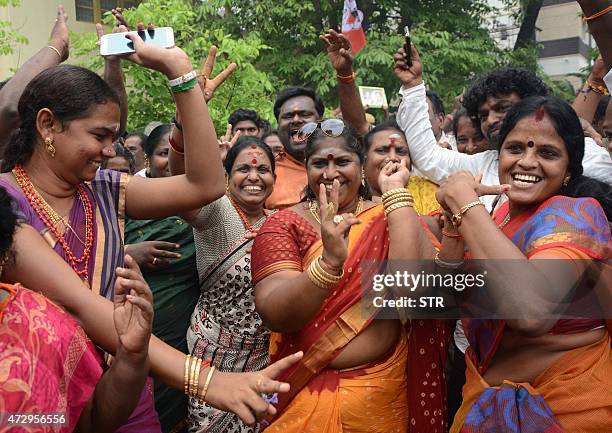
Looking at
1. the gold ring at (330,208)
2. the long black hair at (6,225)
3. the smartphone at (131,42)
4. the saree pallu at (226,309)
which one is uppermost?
the smartphone at (131,42)

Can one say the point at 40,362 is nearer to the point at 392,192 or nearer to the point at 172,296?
the point at 392,192

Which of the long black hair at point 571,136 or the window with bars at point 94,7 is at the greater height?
the long black hair at point 571,136

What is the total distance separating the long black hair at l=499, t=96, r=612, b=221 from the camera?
2.24 m

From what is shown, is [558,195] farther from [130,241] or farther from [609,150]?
[130,241]

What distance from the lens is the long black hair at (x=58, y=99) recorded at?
2156mm

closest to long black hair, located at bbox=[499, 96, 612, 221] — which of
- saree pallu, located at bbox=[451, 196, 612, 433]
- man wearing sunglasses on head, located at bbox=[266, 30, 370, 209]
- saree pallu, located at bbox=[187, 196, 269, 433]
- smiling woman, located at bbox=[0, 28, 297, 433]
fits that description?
saree pallu, located at bbox=[451, 196, 612, 433]

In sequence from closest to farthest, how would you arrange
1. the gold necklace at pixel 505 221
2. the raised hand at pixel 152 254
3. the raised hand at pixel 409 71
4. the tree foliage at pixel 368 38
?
1. the gold necklace at pixel 505 221
2. the raised hand at pixel 152 254
3. the raised hand at pixel 409 71
4. the tree foliage at pixel 368 38

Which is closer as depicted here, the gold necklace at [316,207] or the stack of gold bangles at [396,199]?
the stack of gold bangles at [396,199]

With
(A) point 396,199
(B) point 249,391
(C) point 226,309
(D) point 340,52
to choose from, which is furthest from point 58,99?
(D) point 340,52

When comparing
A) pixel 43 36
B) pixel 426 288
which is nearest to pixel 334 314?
pixel 426 288

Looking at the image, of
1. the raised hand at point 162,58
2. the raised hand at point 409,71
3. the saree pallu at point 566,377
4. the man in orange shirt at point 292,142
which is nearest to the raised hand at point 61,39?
the raised hand at point 162,58

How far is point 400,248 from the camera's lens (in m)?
2.44

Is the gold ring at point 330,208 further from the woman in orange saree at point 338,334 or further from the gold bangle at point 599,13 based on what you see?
the gold bangle at point 599,13

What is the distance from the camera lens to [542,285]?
6.54 feet
